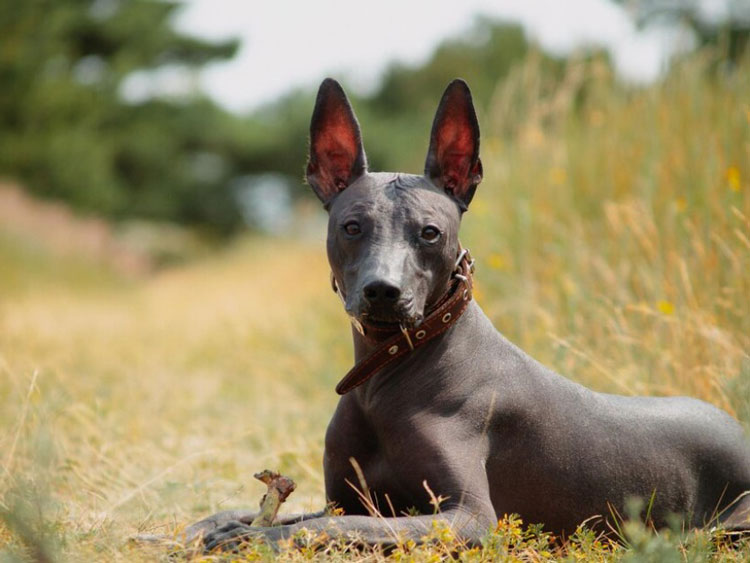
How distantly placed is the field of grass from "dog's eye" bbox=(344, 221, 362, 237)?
0.70 m

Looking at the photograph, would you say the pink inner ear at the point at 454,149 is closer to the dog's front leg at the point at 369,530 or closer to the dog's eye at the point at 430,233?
the dog's eye at the point at 430,233

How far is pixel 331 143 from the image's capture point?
328cm

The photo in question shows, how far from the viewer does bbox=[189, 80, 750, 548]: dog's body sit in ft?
9.11

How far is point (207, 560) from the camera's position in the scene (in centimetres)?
261

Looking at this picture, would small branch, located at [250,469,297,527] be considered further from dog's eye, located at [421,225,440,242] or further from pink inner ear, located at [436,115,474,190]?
pink inner ear, located at [436,115,474,190]

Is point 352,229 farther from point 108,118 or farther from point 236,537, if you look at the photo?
point 108,118

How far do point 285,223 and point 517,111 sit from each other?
11942 millimetres

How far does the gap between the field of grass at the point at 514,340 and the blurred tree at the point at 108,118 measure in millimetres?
10121

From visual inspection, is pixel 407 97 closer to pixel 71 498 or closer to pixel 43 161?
pixel 43 161

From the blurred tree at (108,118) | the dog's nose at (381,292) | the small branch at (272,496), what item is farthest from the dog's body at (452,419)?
the blurred tree at (108,118)

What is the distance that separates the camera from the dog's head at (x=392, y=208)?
2.76 m

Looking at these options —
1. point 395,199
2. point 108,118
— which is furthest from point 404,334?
point 108,118

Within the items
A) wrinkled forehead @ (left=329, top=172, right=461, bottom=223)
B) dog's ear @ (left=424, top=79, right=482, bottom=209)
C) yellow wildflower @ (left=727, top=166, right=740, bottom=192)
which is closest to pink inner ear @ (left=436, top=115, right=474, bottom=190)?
dog's ear @ (left=424, top=79, right=482, bottom=209)

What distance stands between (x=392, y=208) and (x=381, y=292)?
12.9 inches
